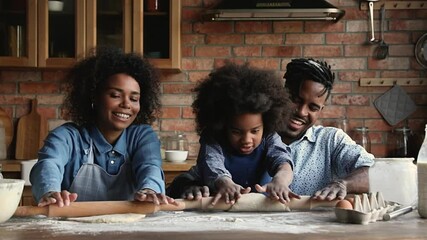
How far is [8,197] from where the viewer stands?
4.75ft

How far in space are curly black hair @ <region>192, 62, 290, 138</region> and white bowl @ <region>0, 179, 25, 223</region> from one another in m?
0.69

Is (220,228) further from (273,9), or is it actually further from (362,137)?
(362,137)

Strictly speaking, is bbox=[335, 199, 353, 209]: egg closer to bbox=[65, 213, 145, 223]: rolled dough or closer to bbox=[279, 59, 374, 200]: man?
bbox=[65, 213, 145, 223]: rolled dough

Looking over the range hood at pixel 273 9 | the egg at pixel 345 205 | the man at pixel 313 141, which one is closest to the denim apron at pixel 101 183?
the man at pixel 313 141

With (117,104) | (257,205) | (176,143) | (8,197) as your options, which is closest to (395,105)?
(176,143)

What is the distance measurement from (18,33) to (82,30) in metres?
0.36

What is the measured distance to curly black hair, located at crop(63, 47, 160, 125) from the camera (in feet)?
7.08

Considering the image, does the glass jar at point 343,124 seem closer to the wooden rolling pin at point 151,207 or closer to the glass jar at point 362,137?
the glass jar at point 362,137

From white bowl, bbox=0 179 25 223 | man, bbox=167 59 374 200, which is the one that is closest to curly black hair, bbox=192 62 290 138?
man, bbox=167 59 374 200

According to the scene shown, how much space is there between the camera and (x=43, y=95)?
390cm

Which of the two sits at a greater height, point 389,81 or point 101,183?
point 389,81

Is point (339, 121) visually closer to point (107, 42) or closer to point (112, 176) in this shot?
point (107, 42)

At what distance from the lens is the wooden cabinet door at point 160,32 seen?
3775 mm

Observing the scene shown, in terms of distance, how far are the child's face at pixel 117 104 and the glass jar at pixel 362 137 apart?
2.06 meters
